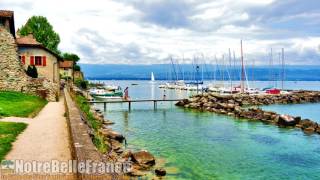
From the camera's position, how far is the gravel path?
16.2 m

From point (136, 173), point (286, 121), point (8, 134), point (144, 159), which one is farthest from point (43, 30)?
point (136, 173)

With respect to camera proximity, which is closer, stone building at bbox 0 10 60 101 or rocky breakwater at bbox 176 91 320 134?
stone building at bbox 0 10 60 101

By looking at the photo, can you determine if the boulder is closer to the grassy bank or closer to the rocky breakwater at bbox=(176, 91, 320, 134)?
the rocky breakwater at bbox=(176, 91, 320, 134)

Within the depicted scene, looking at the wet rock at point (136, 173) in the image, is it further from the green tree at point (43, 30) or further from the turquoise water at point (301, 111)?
the green tree at point (43, 30)

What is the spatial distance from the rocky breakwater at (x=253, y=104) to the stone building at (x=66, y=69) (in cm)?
3151

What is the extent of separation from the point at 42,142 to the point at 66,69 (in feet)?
265

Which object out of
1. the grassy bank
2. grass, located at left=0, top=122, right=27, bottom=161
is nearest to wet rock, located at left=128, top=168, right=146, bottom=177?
the grassy bank

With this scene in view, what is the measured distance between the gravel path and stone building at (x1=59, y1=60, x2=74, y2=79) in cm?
6748

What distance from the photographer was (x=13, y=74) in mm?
44906

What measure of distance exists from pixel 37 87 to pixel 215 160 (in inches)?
1024

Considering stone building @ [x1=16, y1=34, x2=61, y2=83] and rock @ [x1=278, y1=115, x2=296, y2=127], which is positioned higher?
stone building @ [x1=16, y1=34, x2=61, y2=83]

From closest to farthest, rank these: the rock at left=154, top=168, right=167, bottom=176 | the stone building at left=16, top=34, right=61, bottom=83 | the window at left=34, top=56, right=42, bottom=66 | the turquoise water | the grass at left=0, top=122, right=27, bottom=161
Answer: the grass at left=0, top=122, right=27, bottom=161 → the rock at left=154, top=168, right=167, bottom=176 → the stone building at left=16, top=34, right=61, bottom=83 → the window at left=34, top=56, right=42, bottom=66 → the turquoise water

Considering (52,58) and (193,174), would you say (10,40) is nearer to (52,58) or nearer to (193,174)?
(52,58)

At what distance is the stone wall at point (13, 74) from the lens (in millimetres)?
44353
